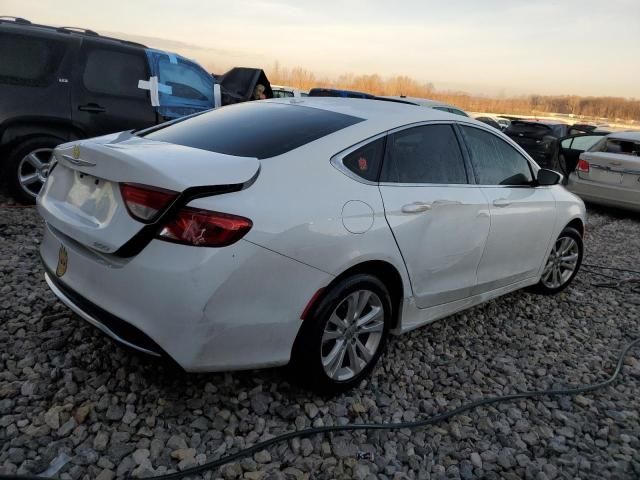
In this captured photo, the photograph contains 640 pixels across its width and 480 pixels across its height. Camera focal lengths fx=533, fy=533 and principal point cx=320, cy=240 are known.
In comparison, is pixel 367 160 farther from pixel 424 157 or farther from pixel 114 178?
pixel 114 178

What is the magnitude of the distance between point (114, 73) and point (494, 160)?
14.5 ft

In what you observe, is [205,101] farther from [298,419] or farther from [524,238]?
[298,419]

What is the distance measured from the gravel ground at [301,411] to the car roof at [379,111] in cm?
145

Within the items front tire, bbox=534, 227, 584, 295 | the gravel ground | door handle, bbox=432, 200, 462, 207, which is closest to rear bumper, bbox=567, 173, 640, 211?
front tire, bbox=534, 227, 584, 295

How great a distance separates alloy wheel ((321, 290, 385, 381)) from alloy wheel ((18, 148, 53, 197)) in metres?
4.22

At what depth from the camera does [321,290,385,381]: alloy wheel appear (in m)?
2.68

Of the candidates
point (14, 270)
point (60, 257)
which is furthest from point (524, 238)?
point (14, 270)

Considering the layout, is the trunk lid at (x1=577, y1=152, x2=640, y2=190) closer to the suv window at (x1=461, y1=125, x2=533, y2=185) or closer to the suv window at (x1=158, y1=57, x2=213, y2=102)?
the suv window at (x1=461, y1=125, x2=533, y2=185)

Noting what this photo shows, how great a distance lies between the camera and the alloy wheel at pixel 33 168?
18.1ft

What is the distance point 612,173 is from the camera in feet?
27.8

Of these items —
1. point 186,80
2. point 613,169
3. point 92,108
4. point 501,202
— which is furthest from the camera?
point 613,169

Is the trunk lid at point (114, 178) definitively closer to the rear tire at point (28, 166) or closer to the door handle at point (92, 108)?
the rear tire at point (28, 166)

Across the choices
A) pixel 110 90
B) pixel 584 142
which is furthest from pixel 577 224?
pixel 584 142

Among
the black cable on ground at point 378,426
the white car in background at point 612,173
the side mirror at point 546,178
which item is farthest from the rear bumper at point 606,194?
the black cable on ground at point 378,426
